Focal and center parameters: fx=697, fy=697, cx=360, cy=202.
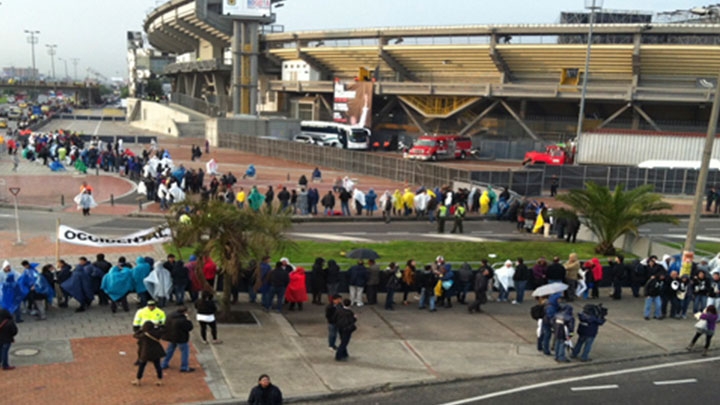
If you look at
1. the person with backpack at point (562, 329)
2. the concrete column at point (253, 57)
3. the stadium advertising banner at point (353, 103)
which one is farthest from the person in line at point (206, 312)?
the concrete column at point (253, 57)

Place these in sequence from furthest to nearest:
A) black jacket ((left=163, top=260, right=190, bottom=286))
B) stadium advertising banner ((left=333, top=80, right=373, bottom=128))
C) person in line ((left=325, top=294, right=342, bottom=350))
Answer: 1. stadium advertising banner ((left=333, top=80, right=373, bottom=128))
2. black jacket ((left=163, top=260, right=190, bottom=286))
3. person in line ((left=325, top=294, right=342, bottom=350))

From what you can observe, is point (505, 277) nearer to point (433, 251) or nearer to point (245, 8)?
point (433, 251)

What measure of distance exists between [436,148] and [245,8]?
91.9 feet

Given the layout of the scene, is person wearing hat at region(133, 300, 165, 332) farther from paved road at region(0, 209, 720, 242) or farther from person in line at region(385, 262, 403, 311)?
paved road at region(0, 209, 720, 242)

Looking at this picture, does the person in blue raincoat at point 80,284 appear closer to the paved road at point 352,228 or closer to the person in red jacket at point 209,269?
the person in red jacket at point 209,269

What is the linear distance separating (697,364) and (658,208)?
10369mm

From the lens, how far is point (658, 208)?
2292cm

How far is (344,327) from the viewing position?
1260 centimetres

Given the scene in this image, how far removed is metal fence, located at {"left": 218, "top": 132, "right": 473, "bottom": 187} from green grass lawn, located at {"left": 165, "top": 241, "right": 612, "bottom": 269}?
1074cm

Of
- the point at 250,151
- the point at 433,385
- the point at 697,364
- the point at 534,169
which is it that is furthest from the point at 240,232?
the point at 250,151

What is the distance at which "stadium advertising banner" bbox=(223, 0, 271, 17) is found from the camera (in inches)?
2763

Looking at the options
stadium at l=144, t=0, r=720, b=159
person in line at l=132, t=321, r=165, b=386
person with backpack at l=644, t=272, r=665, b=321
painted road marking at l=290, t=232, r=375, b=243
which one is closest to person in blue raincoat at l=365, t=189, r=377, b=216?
painted road marking at l=290, t=232, r=375, b=243

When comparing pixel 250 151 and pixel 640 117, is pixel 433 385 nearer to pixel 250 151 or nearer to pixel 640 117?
pixel 250 151

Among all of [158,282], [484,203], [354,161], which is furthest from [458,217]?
[354,161]
